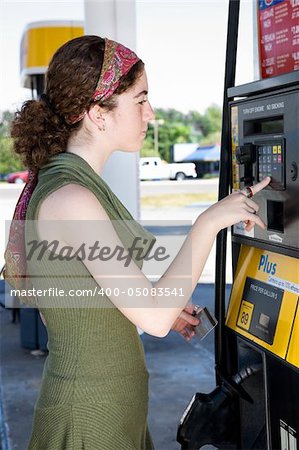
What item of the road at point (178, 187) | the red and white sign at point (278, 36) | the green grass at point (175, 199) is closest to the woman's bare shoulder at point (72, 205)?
the red and white sign at point (278, 36)

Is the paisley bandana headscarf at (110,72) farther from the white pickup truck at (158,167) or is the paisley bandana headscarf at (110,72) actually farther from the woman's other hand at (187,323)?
the white pickup truck at (158,167)

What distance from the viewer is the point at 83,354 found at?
1819 mm

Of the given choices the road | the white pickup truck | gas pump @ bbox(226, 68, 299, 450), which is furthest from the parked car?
gas pump @ bbox(226, 68, 299, 450)

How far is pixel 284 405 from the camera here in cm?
212

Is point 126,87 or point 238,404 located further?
point 238,404

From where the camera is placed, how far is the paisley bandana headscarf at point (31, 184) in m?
1.82

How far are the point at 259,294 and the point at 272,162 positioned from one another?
0.39 metres

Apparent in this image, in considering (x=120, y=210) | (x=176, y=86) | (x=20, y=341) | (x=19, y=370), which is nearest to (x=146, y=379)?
(x=120, y=210)

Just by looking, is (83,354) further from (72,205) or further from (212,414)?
(212,414)

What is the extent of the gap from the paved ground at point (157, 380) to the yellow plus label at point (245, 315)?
1930 mm

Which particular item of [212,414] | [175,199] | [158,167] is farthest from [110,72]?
[175,199]

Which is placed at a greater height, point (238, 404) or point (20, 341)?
point (238, 404)

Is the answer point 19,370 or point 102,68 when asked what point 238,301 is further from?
point 19,370

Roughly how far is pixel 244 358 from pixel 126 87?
100 centimetres
